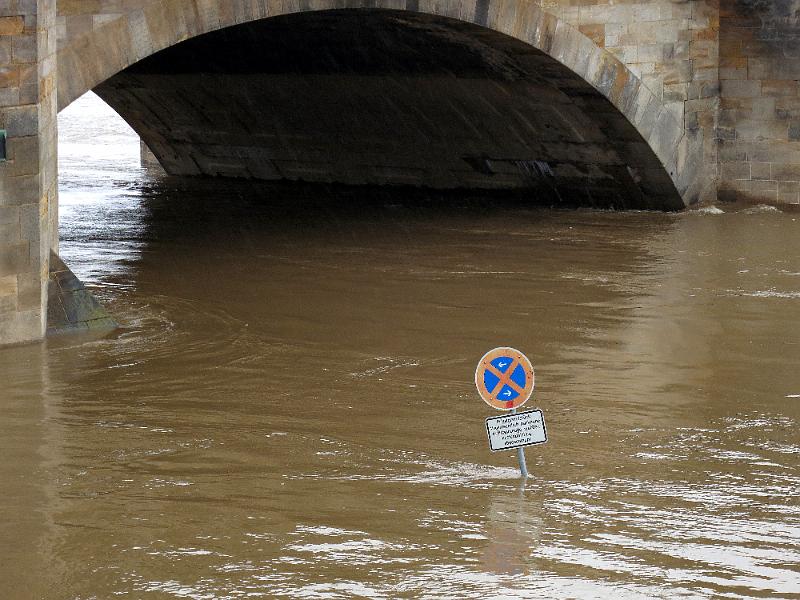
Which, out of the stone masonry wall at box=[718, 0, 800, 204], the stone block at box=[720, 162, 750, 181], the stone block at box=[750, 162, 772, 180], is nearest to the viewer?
the stone masonry wall at box=[718, 0, 800, 204]

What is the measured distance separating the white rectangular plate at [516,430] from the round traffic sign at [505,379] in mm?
69

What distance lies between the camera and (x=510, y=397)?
7289 millimetres

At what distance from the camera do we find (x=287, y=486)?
7387 mm

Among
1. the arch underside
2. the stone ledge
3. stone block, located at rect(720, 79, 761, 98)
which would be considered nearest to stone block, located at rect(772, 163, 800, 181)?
stone block, located at rect(720, 79, 761, 98)

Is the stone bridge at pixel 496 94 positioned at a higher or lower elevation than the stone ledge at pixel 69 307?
higher

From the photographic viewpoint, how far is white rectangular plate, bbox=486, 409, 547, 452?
286 inches

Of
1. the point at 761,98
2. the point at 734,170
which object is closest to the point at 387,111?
the point at 734,170

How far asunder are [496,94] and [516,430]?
11.8m

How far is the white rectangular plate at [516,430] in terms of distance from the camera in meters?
7.26

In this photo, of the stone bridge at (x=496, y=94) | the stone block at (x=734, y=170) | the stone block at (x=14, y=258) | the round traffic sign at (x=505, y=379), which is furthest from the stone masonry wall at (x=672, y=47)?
the round traffic sign at (x=505, y=379)

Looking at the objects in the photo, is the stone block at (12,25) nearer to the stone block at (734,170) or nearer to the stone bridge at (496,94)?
the stone bridge at (496,94)

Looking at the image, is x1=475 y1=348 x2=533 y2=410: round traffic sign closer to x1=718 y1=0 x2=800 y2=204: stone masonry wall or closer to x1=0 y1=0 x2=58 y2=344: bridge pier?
x1=0 y1=0 x2=58 y2=344: bridge pier

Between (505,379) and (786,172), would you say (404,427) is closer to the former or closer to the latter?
(505,379)

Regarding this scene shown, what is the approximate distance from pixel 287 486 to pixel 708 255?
8813mm
